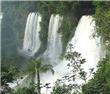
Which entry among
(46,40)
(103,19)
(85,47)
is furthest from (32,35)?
(103,19)

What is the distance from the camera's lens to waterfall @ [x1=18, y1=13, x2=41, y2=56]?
2910cm

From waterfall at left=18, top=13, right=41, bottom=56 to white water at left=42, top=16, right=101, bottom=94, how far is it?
417 cm

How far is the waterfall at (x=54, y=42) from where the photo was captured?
26609 mm

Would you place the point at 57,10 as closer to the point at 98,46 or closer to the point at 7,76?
the point at 98,46

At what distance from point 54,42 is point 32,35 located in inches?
120

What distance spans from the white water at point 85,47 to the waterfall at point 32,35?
13.7 ft

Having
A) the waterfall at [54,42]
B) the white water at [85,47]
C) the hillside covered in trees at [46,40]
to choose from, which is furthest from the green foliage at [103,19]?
the waterfall at [54,42]

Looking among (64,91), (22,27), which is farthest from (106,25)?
(22,27)

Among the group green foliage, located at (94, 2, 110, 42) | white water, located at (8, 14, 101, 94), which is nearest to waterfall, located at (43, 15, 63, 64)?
white water, located at (8, 14, 101, 94)

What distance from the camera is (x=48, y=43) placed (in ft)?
91.2

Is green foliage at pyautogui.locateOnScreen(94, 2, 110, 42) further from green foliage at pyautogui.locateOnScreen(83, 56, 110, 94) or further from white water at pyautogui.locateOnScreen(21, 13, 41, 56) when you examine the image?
white water at pyautogui.locateOnScreen(21, 13, 41, 56)

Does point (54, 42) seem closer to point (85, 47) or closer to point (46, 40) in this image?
point (46, 40)

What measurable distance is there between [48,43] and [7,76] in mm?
8980

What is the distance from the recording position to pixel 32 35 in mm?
29625
